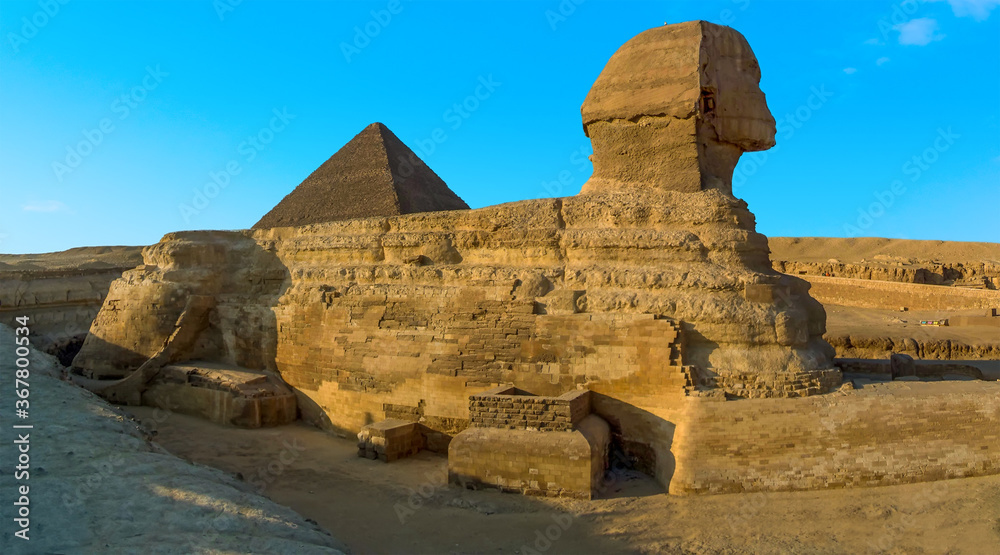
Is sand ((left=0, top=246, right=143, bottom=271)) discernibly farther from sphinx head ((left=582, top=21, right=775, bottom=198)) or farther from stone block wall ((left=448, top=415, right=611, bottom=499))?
stone block wall ((left=448, top=415, right=611, bottom=499))

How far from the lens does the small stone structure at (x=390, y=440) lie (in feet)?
27.5

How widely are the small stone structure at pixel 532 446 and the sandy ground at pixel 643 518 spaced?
0.63 ft

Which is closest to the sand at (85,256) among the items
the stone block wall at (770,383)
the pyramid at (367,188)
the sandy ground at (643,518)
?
the pyramid at (367,188)

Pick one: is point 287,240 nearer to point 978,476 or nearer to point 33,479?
point 33,479

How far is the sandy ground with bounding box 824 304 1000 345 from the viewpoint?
16406 millimetres

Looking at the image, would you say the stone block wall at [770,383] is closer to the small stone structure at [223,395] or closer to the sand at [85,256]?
the small stone structure at [223,395]

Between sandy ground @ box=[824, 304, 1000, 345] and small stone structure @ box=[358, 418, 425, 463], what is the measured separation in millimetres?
12474

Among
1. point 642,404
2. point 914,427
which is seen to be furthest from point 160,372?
point 914,427

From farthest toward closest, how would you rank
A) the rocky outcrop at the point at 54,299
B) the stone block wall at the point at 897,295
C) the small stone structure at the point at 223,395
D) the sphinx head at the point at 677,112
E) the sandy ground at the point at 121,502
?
the stone block wall at the point at 897,295
the rocky outcrop at the point at 54,299
the small stone structure at the point at 223,395
the sphinx head at the point at 677,112
the sandy ground at the point at 121,502

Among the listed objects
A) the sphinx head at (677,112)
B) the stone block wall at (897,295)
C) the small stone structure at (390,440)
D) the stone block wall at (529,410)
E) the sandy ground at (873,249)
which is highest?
the sandy ground at (873,249)

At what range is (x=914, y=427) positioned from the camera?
6.71 m

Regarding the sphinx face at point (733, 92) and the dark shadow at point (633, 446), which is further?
the sphinx face at point (733, 92)

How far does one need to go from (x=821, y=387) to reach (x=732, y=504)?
1.77 m

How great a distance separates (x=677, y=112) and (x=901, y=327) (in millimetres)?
13804
